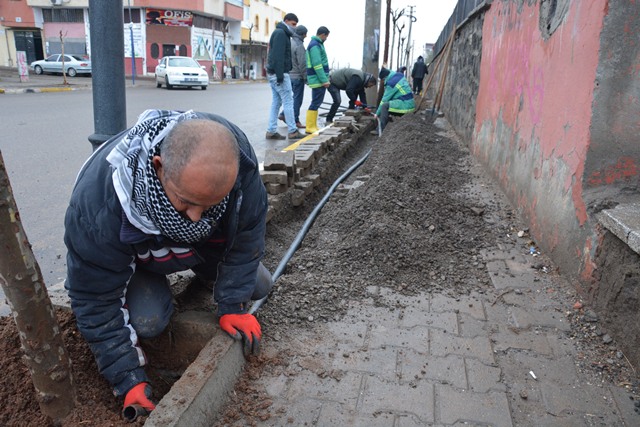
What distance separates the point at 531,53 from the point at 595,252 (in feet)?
7.72

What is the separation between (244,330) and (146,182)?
95 centimetres

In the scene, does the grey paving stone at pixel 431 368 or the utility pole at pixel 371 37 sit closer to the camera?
the grey paving stone at pixel 431 368

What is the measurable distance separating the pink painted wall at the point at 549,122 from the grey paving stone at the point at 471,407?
3.72 feet

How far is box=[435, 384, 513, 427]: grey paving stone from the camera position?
1987 millimetres

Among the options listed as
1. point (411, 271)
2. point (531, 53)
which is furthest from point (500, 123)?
point (411, 271)

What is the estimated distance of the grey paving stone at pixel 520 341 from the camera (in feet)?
→ 8.07

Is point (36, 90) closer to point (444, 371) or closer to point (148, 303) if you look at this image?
point (148, 303)

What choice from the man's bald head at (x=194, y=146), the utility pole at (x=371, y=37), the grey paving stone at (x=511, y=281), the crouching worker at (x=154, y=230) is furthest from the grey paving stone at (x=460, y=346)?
the utility pole at (x=371, y=37)

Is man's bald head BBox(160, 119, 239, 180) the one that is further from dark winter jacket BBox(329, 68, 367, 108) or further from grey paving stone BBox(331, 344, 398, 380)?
dark winter jacket BBox(329, 68, 367, 108)

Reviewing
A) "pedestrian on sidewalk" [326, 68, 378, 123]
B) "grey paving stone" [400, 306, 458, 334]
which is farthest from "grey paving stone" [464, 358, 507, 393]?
"pedestrian on sidewalk" [326, 68, 378, 123]

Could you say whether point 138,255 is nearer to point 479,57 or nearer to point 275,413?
point 275,413

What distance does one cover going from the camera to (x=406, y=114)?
10516mm

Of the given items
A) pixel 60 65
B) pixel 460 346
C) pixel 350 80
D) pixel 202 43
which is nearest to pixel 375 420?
pixel 460 346

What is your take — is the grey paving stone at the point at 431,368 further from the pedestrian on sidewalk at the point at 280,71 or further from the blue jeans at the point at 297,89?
the blue jeans at the point at 297,89
